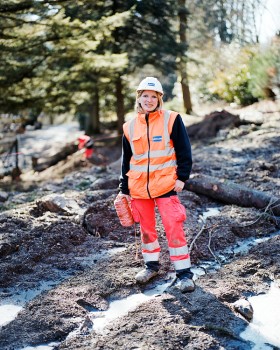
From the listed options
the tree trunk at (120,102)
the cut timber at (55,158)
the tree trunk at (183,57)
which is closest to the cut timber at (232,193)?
the tree trunk at (183,57)

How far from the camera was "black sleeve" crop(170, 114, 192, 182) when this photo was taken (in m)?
3.70

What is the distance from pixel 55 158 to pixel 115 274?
1321cm

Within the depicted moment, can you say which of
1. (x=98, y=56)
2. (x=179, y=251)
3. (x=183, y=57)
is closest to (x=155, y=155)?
(x=179, y=251)

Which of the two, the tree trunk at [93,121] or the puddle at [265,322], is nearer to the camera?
the puddle at [265,322]

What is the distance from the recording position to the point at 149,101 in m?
3.72

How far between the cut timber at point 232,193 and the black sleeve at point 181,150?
2.02 m

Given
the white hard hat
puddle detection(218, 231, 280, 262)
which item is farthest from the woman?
puddle detection(218, 231, 280, 262)

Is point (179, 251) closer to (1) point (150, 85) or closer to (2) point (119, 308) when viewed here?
(2) point (119, 308)

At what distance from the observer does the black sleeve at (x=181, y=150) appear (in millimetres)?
3695

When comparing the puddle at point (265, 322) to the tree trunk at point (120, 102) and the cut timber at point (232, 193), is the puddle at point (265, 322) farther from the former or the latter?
the tree trunk at point (120, 102)

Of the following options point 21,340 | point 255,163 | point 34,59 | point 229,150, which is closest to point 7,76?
point 34,59

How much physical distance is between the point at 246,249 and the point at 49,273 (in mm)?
2086

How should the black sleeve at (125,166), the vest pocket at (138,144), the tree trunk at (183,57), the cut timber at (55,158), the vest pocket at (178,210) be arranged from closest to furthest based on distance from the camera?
the vest pocket at (178,210) < the vest pocket at (138,144) < the black sleeve at (125,166) < the tree trunk at (183,57) < the cut timber at (55,158)

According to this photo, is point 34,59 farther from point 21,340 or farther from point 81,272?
point 21,340
